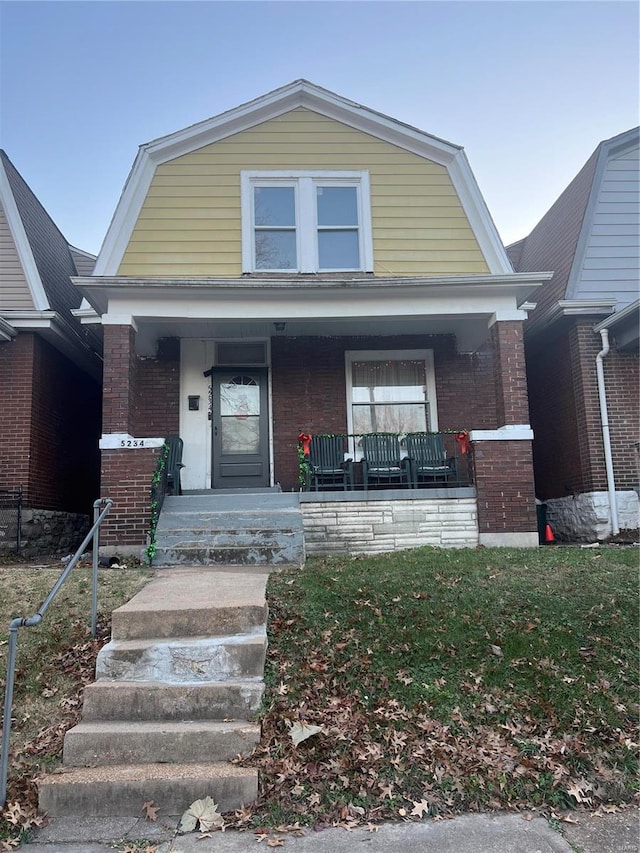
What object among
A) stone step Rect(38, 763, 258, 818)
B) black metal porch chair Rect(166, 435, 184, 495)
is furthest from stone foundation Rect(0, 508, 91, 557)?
stone step Rect(38, 763, 258, 818)

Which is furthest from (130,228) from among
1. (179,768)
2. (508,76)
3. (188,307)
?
(179,768)

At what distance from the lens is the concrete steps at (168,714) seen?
3059 millimetres

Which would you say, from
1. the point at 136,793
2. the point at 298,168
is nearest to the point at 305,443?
the point at 298,168

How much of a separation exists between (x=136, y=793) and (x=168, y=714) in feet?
1.82

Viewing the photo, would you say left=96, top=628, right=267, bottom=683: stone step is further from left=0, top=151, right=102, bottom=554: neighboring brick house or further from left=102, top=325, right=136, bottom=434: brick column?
left=0, top=151, right=102, bottom=554: neighboring brick house

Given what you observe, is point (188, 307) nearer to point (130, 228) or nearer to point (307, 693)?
point (130, 228)

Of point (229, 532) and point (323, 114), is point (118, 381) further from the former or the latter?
point (323, 114)

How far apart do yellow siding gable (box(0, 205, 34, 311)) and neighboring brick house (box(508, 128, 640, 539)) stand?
8324mm

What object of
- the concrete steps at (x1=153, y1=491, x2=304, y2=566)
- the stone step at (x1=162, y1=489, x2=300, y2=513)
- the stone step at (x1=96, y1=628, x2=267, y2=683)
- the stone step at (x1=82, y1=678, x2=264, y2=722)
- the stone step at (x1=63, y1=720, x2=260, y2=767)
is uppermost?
the stone step at (x1=162, y1=489, x2=300, y2=513)

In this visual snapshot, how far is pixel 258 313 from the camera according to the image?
8312mm

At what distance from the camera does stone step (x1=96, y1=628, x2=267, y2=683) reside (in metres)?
3.83

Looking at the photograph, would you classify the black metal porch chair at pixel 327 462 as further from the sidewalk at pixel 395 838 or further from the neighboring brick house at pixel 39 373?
the sidewalk at pixel 395 838

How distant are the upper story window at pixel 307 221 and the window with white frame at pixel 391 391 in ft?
5.55

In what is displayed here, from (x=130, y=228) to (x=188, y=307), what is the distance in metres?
1.62
